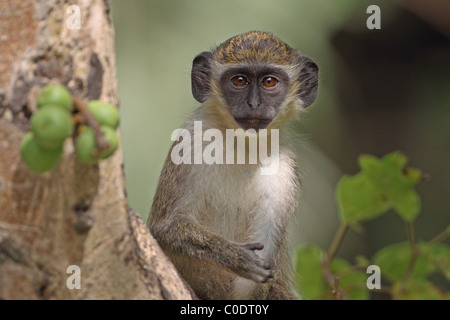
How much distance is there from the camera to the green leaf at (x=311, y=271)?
14.9ft

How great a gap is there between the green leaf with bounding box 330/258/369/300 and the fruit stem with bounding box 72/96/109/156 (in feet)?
9.29

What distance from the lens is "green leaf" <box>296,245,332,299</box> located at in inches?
179

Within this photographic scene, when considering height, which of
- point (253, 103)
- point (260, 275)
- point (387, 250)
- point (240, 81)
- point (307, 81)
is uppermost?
point (307, 81)

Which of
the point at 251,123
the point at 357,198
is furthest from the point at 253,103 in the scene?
the point at 357,198

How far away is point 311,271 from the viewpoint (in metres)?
4.59

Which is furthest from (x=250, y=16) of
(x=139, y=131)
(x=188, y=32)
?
(x=139, y=131)

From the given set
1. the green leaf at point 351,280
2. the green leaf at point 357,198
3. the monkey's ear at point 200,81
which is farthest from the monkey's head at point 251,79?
the green leaf at point 351,280

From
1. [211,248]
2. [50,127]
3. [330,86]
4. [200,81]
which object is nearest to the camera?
[50,127]

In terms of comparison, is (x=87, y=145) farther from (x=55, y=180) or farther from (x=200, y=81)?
(x=200, y=81)

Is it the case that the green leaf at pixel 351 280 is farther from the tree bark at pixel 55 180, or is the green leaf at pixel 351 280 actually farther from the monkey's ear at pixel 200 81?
the tree bark at pixel 55 180

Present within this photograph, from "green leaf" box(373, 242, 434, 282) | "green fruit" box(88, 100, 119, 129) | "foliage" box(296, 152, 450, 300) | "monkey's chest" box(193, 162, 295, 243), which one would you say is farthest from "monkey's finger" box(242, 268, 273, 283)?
"green fruit" box(88, 100, 119, 129)

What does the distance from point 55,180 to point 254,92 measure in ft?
7.52

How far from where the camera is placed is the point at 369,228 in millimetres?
8609
